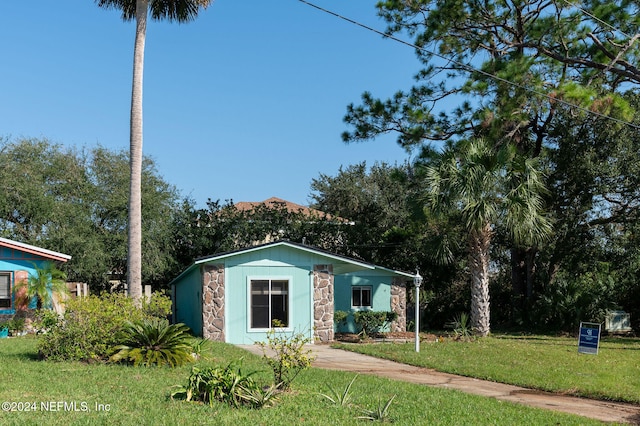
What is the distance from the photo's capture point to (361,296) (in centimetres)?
2419

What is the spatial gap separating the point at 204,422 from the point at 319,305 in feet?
41.7

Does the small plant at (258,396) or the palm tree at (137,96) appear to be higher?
the palm tree at (137,96)

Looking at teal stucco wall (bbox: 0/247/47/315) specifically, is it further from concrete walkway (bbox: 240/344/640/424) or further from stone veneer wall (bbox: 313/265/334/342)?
stone veneer wall (bbox: 313/265/334/342)

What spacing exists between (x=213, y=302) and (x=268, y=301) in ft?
5.49

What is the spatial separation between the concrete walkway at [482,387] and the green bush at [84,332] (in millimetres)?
4377

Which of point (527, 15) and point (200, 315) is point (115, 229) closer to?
point (200, 315)

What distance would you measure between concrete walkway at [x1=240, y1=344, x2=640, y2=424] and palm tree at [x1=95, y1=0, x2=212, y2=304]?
12.8ft

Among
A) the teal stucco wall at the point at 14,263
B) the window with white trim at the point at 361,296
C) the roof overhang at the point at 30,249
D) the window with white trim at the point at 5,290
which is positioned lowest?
the window with white trim at the point at 361,296

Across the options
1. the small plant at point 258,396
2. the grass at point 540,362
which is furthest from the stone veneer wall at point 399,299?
the small plant at point 258,396

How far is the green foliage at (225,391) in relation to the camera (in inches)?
318

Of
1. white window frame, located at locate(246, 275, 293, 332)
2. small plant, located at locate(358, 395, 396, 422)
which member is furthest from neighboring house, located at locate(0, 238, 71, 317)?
small plant, located at locate(358, 395, 396, 422)

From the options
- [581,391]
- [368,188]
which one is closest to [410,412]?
[581,391]

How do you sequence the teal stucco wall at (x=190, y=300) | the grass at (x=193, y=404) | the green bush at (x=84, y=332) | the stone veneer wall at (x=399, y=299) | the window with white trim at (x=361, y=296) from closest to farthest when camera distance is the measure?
the grass at (x=193, y=404) < the green bush at (x=84, y=332) < the teal stucco wall at (x=190, y=300) < the window with white trim at (x=361, y=296) < the stone veneer wall at (x=399, y=299)

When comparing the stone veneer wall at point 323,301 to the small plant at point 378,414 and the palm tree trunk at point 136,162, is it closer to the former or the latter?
the palm tree trunk at point 136,162
